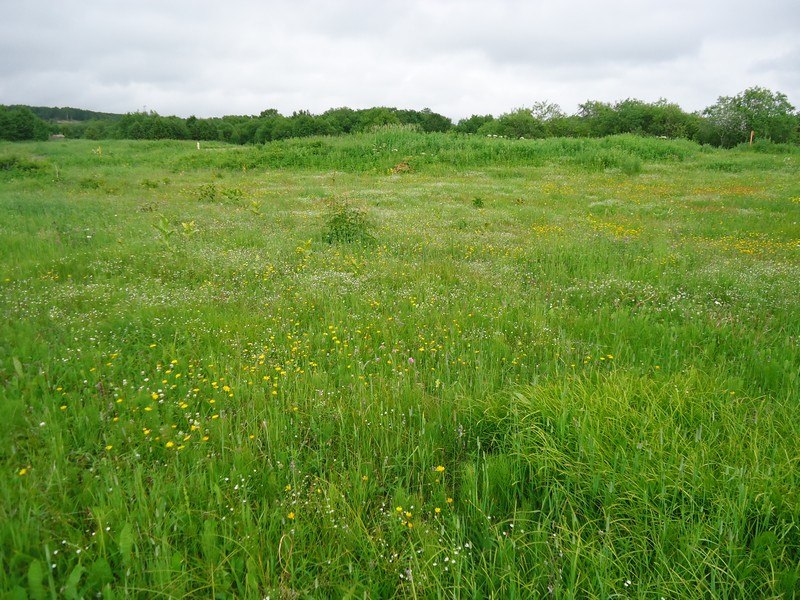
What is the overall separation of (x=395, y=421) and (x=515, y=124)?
74.7m

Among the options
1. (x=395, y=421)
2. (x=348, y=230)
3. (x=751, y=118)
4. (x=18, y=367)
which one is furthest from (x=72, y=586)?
(x=751, y=118)

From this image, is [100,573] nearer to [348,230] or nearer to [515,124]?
[348,230]

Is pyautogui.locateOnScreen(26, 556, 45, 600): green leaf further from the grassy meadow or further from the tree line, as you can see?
the tree line

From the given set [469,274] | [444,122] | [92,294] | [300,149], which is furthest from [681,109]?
[92,294]

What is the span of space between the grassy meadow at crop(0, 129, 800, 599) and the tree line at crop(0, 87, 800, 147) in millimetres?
39268

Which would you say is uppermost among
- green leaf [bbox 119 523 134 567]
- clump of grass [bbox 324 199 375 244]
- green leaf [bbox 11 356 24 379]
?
clump of grass [bbox 324 199 375 244]

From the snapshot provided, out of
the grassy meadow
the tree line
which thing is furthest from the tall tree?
the grassy meadow

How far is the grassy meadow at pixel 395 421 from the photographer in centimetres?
212

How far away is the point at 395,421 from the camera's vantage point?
130 inches

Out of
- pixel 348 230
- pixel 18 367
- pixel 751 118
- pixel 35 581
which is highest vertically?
pixel 751 118

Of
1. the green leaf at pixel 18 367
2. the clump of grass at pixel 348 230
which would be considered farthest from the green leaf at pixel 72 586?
the clump of grass at pixel 348 230

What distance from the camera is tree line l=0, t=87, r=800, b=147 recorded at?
52.3m

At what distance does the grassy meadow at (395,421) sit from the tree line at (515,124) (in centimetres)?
→ 3927

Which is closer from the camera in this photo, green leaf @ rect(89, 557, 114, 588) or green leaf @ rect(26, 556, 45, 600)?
green leaf @ rect(26, 556, 45, 600)
